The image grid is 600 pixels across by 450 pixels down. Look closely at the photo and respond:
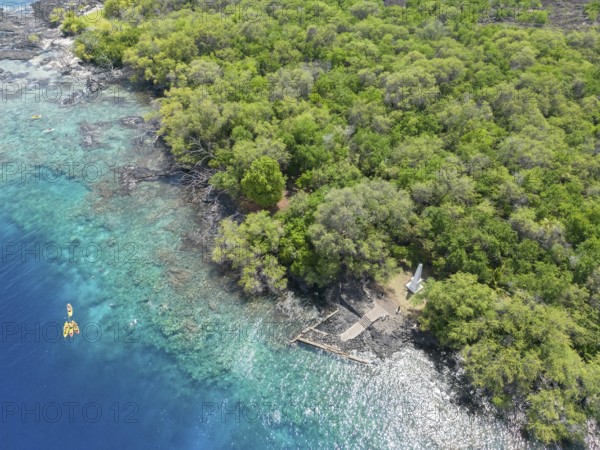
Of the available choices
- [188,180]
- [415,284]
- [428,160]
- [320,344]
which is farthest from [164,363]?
[428,160]

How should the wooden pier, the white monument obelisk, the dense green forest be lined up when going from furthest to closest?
the white monument obelisk
the wooden pier
the dense green forest

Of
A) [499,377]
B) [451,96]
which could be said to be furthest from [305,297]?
[451,96]

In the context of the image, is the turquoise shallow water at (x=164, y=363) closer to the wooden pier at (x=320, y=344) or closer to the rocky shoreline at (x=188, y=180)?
the wooden pier at (x=320, y=344)

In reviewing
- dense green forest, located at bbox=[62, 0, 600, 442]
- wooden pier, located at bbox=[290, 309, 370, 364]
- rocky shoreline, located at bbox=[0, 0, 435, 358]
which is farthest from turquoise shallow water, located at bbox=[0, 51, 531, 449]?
dense green forest, located at bbox=[62, 0, 600, 442]

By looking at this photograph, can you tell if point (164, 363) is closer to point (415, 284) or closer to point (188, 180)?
point (415, 284)

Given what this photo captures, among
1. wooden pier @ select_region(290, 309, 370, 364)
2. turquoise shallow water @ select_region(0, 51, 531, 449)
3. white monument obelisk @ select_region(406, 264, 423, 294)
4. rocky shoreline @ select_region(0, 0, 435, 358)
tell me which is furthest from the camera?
white monument obelisk @ select_region(406, 264, 423, 294)

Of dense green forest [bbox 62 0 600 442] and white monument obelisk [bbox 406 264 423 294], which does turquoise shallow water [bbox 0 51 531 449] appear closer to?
dense green forest [bbox 62 0 600 442]

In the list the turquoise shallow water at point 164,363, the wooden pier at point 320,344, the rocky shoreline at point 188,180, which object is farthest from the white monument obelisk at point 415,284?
the wooden pier at point 320,344
